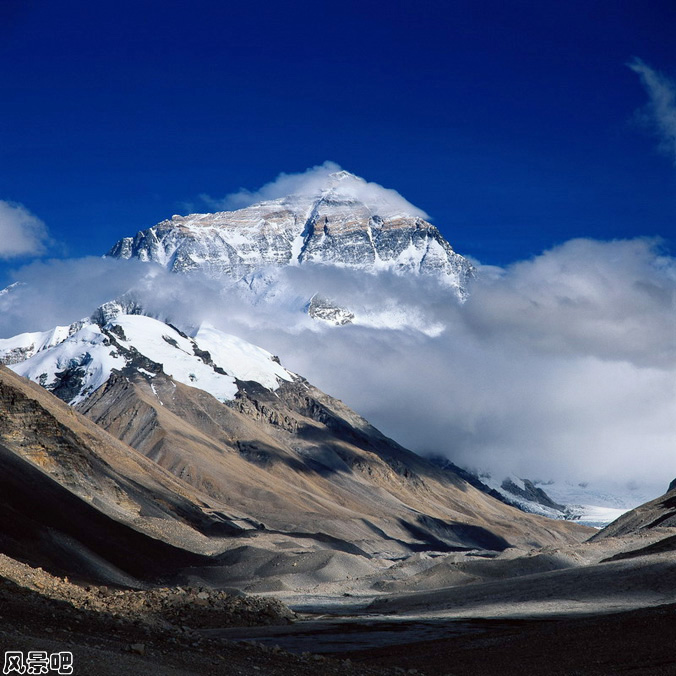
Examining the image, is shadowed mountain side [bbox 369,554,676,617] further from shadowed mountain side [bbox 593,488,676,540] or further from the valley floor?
shadowed mountain side [bbox 593,488,676,540]

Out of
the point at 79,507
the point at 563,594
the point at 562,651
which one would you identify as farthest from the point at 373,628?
the point at 79,507

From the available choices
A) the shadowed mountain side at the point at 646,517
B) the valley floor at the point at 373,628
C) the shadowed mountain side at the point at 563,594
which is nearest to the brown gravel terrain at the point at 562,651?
the valley floor at the point at 373,628

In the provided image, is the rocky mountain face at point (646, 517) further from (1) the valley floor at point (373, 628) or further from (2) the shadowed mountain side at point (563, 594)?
(2) the shadowed mountain side at point (563, 594)

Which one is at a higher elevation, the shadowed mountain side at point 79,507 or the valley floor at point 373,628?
the shadowed mountain side at point 79,507

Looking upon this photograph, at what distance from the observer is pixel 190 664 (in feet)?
74.1

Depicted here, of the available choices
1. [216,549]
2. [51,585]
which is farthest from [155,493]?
[51,585]

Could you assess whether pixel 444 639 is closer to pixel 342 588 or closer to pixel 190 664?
pixel 190 664

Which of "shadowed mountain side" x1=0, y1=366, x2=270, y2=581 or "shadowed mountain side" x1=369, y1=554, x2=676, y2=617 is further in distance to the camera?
"shadowed mountain side" x1=0, y1=366, x2=270, y2=581

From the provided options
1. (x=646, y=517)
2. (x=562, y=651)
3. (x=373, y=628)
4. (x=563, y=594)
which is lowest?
(x=373, y=628)

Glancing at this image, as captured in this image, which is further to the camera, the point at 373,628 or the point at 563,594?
the point at 563,594

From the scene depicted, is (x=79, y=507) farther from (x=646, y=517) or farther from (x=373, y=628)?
(x=646, y=517)

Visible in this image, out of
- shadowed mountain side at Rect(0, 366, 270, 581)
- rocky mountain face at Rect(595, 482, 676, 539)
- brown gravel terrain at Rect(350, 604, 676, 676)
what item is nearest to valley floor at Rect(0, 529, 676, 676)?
brown gravel terrain at Rect(350, 604, 676, 676)

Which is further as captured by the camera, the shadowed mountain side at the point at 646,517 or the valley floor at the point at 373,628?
the shadowed mountain side at the point at 646,517

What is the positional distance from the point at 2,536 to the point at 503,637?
37.5m
